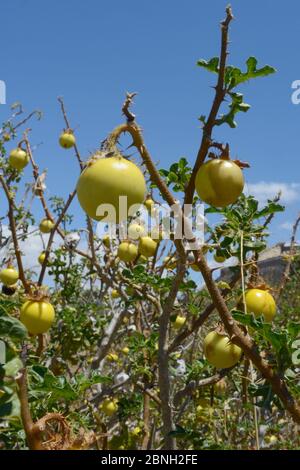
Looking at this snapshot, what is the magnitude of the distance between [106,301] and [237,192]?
3.60 meters

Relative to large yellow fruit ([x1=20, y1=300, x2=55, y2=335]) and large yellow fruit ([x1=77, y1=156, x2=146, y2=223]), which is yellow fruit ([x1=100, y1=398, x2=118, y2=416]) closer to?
large yellow fruit ([x1=20, y1=300, x2=55, y2=335])

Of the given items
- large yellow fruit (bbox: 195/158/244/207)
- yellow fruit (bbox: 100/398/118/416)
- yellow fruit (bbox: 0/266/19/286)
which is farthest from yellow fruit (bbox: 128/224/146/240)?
large yellow fruit (bbox: 195/158/244/207)

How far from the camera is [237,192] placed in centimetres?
137

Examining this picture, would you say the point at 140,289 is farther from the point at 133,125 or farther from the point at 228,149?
the point at 133,125

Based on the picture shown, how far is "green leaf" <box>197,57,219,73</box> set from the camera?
1278mm

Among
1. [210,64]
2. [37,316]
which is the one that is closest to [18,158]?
[37,316]

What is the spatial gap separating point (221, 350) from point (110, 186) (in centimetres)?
72

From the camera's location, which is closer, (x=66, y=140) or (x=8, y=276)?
(x=8, y=276)

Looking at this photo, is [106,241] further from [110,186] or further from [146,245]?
[110,186]

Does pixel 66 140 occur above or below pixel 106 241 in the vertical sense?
above

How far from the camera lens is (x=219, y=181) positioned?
4.28 ft
